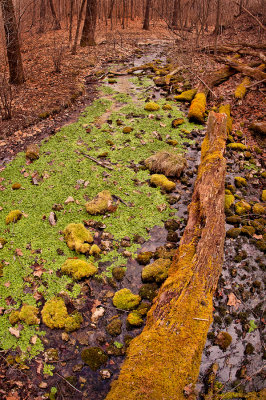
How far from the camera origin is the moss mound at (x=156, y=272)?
4.27 m

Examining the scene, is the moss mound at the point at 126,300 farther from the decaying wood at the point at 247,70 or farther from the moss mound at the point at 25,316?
the decaying wood at the point at 247,70

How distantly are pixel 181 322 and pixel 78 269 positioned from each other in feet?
6.34

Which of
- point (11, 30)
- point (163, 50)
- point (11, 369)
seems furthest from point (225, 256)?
point (163, 50)

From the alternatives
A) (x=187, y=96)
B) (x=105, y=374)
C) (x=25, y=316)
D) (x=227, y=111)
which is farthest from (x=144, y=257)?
(x=187, y=96)

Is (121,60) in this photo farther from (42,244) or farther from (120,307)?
(120,307)

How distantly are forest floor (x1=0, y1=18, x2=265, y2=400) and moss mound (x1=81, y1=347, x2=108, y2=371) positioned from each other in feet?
0.14

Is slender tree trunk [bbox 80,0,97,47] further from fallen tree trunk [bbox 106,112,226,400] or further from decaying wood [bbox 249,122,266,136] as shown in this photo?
fallen tree trunk [bbox 106,112,226,400]

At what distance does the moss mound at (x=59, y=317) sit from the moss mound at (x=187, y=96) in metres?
8.78

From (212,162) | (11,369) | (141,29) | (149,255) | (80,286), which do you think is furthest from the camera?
(141,29)

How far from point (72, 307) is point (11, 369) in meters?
1.03

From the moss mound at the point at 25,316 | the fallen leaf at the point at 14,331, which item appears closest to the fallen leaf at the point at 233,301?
the moss mound at the point at 25,316

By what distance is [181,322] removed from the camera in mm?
3066

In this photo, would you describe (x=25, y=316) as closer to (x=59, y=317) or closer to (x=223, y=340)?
(x=59, y=317)

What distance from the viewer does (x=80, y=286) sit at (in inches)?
166
